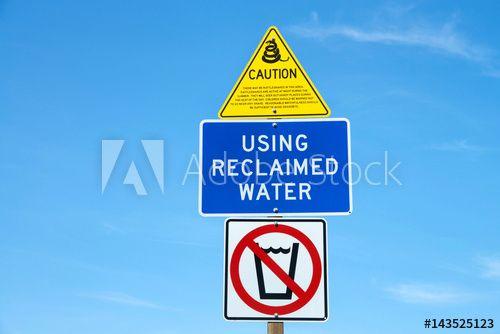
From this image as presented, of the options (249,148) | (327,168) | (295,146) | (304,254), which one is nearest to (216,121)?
(249,148)

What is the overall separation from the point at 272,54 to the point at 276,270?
69.2 inches

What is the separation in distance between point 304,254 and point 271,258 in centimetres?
24

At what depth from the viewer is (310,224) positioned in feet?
14.4

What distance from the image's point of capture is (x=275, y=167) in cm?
454

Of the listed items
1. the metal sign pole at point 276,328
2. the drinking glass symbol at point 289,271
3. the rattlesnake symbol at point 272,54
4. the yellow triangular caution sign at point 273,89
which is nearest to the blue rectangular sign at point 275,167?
the yellow triangular caution sign at point 273,89

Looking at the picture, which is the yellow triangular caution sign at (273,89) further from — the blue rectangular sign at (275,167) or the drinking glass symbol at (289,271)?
the drinking glass symbol at (289,271)

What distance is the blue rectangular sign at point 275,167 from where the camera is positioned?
4.45 meters

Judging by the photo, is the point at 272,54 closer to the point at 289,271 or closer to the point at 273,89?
the point at 273,89

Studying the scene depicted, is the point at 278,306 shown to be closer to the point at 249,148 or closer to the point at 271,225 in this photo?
the point at 271,225

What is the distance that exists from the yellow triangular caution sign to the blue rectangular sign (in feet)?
0.44

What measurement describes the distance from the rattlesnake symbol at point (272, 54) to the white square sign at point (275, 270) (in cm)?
134

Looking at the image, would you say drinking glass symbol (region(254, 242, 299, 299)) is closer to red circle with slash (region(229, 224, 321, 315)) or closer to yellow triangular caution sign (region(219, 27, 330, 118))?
red circle with slash (region(229, 224, 321, 315))

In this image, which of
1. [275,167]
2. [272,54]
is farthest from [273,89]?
[275,167]

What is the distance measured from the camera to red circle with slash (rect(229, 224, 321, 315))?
4227 millimetres
